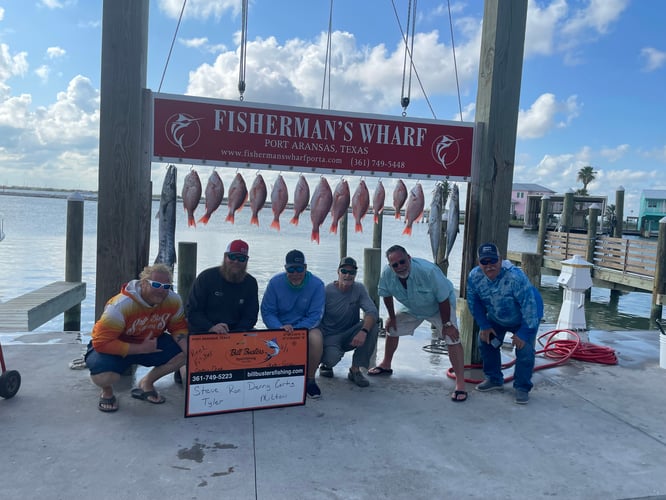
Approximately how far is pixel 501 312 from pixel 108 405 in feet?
10.0

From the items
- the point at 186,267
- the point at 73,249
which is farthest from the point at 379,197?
the point at 73,249

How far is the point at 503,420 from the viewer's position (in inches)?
144

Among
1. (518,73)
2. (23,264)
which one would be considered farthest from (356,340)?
(23,264)

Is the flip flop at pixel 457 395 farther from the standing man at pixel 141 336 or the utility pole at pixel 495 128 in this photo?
the standing man at pixel 141 336

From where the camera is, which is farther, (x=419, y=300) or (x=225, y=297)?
(x=419, y=300)

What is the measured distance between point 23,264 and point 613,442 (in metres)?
17.7

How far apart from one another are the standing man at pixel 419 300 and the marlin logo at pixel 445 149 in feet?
Result: 3.30

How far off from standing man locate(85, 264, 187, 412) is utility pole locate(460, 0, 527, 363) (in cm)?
270

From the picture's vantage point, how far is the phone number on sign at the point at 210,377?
11.4 ft

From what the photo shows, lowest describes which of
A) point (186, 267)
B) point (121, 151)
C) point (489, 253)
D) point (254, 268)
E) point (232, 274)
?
point (254, 268)

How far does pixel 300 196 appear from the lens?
14.9 feet

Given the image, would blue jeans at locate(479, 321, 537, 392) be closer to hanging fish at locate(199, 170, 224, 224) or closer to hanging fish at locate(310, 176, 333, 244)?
hanging fish at locate(310, 176, 333, 244)

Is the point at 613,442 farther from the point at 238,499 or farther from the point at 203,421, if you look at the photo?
the point at 203,421

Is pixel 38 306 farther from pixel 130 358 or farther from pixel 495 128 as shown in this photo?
A: pixel 495 128
